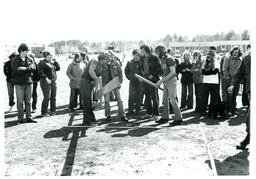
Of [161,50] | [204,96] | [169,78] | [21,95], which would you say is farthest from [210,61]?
[21,95]

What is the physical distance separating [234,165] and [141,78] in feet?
13.6

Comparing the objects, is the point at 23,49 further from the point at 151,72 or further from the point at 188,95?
the point at 188,95

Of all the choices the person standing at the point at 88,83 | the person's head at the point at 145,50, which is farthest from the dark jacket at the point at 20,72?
the person's head at the point at 145,50

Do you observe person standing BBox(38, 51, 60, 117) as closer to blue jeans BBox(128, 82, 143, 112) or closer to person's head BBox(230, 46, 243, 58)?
blue jeans BBox(128, 82, 143, 112)

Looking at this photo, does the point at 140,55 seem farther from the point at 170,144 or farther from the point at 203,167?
the point at 203,167

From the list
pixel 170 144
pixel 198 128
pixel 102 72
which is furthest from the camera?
pixel 102 72

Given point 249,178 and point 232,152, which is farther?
point 232,152

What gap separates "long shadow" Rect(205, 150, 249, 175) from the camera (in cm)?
507

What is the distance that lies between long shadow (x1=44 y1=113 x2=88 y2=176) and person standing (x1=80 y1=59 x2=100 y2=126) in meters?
0.37

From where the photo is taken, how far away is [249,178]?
4.31 m

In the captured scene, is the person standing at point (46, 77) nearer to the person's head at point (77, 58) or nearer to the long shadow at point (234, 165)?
the person's head at point (77, 58)

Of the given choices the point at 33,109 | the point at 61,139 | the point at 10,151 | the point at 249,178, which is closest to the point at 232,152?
the point at 249,178

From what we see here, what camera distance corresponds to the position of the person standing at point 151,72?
9.23 m

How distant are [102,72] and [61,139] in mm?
2349
